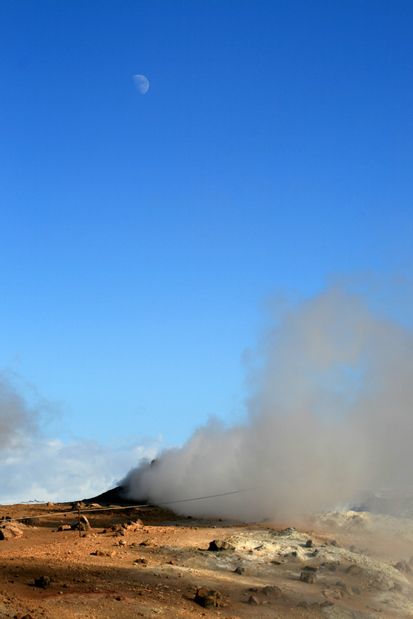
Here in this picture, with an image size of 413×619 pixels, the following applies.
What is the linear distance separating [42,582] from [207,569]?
382 cm

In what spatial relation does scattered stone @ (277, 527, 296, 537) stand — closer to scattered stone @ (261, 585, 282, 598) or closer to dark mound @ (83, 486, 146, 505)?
scattered stone @ (261, 585, 282, 598)

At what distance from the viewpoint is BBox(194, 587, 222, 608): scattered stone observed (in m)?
13.1

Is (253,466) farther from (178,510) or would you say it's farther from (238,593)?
(238,593)

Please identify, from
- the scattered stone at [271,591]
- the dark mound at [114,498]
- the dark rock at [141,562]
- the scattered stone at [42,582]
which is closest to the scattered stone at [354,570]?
the scattered stone at [271,591]

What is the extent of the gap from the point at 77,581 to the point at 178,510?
1275 cm

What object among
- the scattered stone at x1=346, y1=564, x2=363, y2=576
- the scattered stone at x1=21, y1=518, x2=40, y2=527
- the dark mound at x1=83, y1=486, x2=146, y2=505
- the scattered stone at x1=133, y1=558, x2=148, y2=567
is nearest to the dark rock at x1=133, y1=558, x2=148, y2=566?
the scattered stone at x1=133, y1=558, x2=148, y2=567

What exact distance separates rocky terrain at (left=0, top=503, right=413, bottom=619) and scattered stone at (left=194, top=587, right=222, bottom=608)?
20 mm

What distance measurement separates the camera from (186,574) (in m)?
15.0

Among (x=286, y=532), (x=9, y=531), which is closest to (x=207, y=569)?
(x=286, y=532)

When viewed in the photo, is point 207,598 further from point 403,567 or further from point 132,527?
point 132,527

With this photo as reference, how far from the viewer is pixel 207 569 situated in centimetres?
1578

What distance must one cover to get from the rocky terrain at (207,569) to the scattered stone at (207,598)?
2 centimetres

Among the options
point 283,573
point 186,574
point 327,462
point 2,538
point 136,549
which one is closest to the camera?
point 186,574

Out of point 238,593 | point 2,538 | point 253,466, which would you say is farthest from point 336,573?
point 253,466
